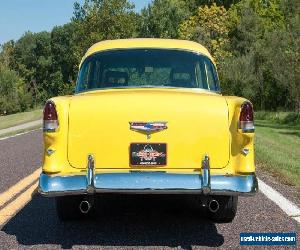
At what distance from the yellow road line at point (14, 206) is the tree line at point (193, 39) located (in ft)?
105

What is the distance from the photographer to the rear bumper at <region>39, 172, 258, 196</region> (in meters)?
4.45

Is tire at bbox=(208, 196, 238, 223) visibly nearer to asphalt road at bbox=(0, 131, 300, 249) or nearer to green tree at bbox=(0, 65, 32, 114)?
asphalt road at bbox=(0, 131, 300, 249)

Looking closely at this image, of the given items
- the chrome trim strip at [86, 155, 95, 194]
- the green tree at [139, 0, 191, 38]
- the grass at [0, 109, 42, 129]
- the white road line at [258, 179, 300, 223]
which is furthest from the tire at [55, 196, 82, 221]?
the green tree at [139, 0, 191, 38]

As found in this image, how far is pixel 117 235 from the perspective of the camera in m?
4.92

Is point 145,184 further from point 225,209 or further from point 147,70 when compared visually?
point 147,70

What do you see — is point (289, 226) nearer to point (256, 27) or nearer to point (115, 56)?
point (115, 56)

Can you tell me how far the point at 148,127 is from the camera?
4.62 metres

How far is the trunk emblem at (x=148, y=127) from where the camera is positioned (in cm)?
462

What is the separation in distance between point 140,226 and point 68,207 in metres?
0.74

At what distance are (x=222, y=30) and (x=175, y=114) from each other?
55.1 m

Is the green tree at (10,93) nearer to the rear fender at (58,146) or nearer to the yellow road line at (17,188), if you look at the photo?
the yellow road line at (17,188)

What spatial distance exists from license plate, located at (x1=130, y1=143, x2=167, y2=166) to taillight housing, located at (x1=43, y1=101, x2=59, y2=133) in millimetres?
719

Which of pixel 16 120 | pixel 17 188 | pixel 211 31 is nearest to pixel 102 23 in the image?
pixel 16 120

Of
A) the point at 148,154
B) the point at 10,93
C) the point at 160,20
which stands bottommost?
the point at 10,93
